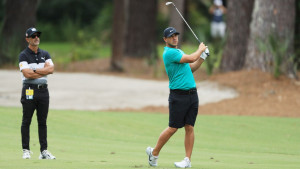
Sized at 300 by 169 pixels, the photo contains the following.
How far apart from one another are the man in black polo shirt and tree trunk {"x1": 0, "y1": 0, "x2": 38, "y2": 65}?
15465 mm

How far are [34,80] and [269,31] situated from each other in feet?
38.7

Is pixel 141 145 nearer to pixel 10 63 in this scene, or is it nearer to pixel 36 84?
pixel 36 84

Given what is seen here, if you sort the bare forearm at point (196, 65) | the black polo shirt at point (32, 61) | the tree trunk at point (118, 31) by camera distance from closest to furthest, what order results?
the bare forearm at point (196, 65)
the black polo shirt at point (32, 61)
the tree trunk at point (118, 31)

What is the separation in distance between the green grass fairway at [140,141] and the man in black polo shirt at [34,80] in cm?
49

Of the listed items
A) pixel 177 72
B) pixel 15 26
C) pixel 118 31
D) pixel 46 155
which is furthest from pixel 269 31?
pixel 46 155

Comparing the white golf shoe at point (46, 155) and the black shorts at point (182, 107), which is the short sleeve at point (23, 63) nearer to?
the white golf shoe at point (46, 155)

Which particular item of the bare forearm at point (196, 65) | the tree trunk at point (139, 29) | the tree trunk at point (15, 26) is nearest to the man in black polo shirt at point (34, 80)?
the bare forearm at point (196, 65)

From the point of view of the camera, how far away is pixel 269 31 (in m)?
20.3

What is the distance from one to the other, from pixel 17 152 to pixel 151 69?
15937 mm

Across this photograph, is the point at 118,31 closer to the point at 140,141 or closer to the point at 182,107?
the point at 140,141

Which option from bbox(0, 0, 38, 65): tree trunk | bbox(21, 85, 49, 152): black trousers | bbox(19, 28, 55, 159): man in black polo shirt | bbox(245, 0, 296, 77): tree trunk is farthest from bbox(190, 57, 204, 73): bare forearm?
bbox(0, 0, 38, 65): tree trunk

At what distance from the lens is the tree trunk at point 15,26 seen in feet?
82.9

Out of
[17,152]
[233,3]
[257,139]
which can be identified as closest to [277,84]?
[233,3]

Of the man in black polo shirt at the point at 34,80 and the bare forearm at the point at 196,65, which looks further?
the man in black polo shirt at the point at 34,80
